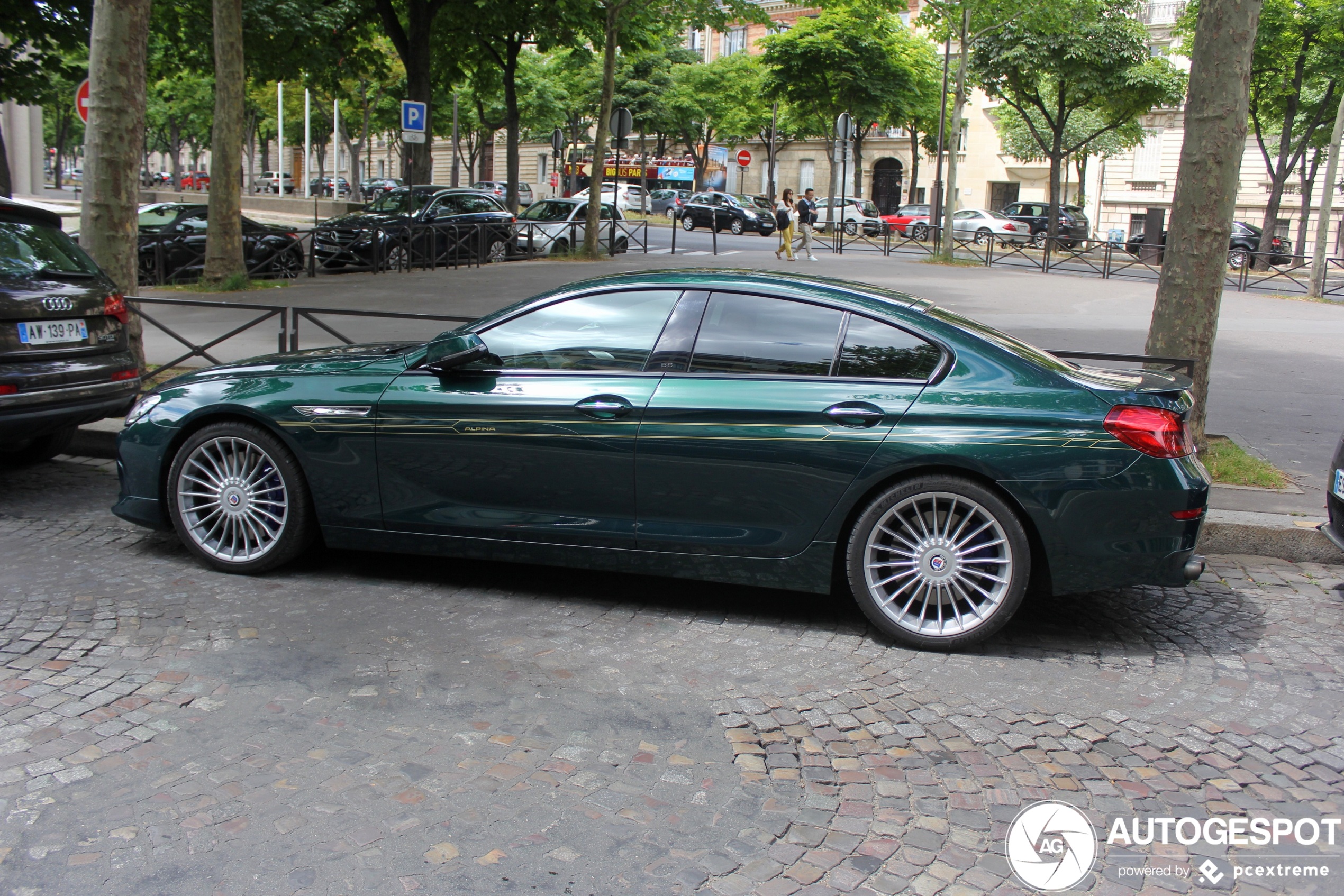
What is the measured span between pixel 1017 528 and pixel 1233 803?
4.28ft

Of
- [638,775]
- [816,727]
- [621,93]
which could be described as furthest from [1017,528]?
[621,93]

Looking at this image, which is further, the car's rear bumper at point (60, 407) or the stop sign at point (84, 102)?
the stop sign at point (84, 102)

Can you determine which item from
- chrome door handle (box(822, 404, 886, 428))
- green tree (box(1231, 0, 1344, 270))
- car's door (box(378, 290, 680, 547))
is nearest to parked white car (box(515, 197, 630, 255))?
green tree (box(1231, 0, 1344, 270))

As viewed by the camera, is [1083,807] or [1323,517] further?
[1323,517]

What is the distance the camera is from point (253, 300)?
16.4 meters

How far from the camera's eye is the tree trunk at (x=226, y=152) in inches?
650

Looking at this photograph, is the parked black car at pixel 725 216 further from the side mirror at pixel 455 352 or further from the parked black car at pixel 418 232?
the side mirror at pixel 455 352

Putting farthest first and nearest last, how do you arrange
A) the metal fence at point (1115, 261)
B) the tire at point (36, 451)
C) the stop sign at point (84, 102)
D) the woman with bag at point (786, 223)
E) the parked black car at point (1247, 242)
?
1. the parked black car at point (1247, 242)
2. the woman with bag at point (786, 223)
3. the metal fence at point (1115, 261)
4. the stop sign at point (84, 102)
5. the tire at point (36, 451)

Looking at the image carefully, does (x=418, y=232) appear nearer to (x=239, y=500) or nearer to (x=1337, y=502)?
(x=239, y=500)

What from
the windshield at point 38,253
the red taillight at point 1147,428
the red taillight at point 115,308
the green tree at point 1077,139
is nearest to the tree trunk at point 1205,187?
the red taillight at point 1147,428

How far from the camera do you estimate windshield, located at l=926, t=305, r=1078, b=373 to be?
4.63 m

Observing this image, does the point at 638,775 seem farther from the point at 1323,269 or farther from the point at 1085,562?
the point at 1323,269

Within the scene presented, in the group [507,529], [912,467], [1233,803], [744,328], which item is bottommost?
[1233,803]

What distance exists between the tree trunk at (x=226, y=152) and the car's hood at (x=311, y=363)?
12.1 meters
